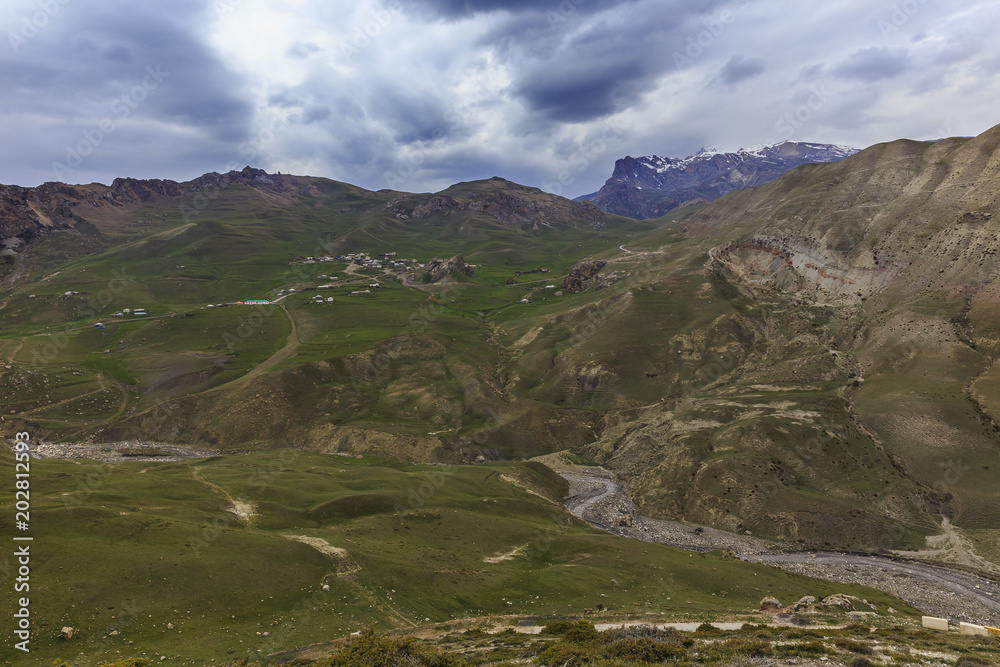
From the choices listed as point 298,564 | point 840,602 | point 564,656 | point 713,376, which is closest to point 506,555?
point 298,564

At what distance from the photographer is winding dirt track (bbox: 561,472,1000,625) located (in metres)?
64.5

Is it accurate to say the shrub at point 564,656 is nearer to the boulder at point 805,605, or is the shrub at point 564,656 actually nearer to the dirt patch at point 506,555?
the dirt patch at point 506,555

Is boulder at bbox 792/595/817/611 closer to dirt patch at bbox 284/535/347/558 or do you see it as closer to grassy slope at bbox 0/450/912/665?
grassy slope at bbox 0/450/912/665

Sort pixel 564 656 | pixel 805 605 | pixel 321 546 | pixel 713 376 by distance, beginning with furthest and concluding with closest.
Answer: pixel 713 376 < pixel 321 546 < pixel 805 605 < pixel 564 656

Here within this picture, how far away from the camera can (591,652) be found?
103 feet

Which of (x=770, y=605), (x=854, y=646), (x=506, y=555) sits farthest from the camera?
(x=506, y=555)

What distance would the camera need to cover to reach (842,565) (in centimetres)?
7538

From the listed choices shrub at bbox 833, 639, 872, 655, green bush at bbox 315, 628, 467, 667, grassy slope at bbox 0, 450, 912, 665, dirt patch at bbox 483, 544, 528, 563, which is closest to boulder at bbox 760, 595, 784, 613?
grassy slope at bbox 0, 450, 912, 665

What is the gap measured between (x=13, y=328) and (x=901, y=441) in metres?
303

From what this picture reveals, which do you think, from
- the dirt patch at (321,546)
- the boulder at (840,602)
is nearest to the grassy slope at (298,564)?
the dirt patch at (321,546)

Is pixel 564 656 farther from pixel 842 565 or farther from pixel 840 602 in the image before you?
pixel 842 565

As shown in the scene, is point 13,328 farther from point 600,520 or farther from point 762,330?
point 762,330

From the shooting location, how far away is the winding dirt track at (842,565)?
64.5 meters

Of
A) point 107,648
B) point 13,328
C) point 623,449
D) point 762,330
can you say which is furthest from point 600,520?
point 13,328
